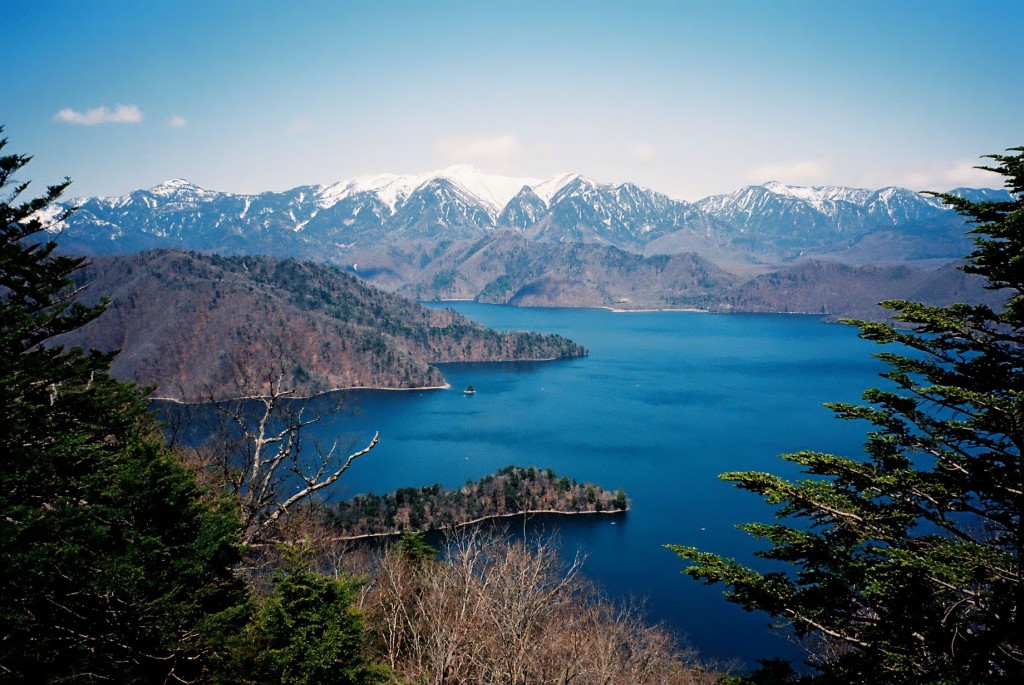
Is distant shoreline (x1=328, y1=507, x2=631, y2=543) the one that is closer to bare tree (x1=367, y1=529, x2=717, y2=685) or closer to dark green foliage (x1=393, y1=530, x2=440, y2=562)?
dark green foliage (x1=393, y1=530, x2=440, y2=562)

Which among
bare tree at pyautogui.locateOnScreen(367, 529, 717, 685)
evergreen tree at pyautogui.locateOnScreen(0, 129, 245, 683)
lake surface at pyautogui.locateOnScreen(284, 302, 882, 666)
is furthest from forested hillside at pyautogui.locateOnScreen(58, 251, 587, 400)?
evergreen tree at pyautogui.locateOnScreen(0, 129, 245, 683)

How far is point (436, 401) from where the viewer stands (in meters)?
106

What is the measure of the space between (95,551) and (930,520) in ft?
39.1

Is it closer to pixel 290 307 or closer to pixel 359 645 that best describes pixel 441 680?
pixel 359 645

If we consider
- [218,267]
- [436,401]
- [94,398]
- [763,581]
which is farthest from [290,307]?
[763,581]

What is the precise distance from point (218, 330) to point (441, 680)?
129618mm

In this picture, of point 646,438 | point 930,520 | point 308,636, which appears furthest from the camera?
point 646,438

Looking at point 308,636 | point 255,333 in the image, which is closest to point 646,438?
point 308,636

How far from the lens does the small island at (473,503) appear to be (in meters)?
51.1

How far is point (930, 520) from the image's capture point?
761 cm

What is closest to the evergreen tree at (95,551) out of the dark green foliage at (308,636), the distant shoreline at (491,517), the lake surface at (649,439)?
the dark green foliage at (308,636)

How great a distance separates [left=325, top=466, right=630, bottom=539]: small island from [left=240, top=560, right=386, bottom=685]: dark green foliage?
39537 millimetres

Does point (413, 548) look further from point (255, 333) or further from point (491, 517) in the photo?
point (255, 333)

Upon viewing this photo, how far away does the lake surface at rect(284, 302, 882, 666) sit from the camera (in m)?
43.5
